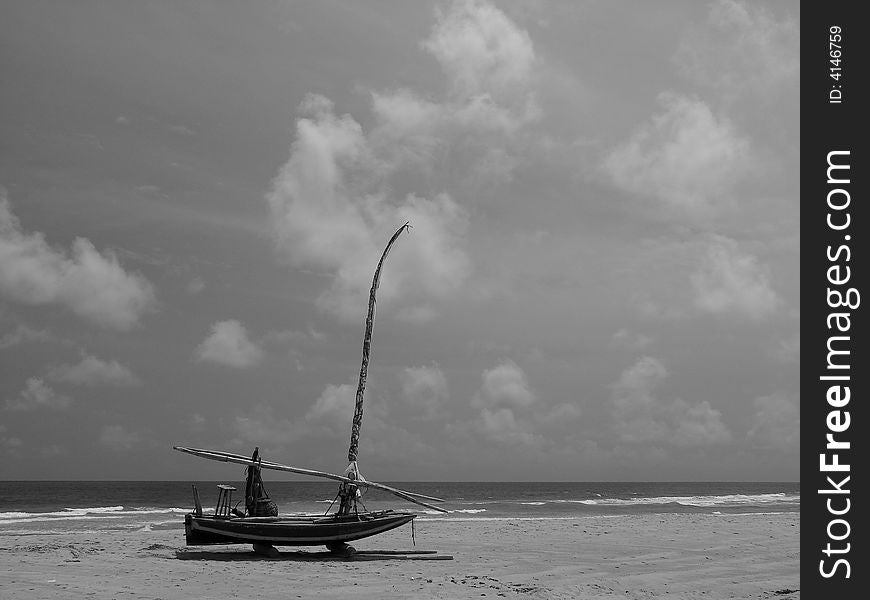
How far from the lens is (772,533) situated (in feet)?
95.9

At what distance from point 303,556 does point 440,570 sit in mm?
4218

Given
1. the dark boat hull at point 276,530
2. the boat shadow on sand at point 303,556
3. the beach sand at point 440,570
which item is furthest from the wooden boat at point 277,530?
the beach sand at point 440,570

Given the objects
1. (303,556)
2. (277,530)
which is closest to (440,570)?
(303,556)

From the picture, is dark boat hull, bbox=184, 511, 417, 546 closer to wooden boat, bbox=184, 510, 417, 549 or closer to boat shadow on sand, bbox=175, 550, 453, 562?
wooden boat, bbox=184, 510, 417, 549

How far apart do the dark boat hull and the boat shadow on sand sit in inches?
13.9

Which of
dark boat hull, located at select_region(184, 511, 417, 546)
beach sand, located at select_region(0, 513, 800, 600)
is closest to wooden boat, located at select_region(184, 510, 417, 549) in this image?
dark boat hull, located at select_region(184, 511, 417, 546)

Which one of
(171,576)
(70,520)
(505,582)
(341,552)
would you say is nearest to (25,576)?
(171,576)

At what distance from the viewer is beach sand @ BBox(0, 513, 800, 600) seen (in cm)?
1605

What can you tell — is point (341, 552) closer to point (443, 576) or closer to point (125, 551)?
point (443, 576)

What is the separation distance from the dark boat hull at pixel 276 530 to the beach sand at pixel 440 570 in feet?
1.62

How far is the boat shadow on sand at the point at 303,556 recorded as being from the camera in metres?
20.9

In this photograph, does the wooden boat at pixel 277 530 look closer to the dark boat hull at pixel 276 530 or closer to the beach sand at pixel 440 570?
the dark boat hull at pixel 276 530

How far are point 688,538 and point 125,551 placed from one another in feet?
59.8

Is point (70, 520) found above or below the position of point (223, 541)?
below
